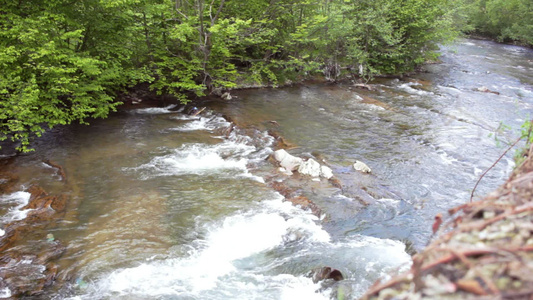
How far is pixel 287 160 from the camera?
1040cm

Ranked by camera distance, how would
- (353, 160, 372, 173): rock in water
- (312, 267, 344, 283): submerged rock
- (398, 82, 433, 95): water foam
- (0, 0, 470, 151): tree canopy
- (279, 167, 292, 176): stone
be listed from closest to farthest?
(312, 267, 344, 283): submerged rock → (0, 0, 470, 151): tree canopy → (279, 167, 292, 176): stone → (353, 160, 372, 173): rock in water → (398, 82, 433, 95): water foam

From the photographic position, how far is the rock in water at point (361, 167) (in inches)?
405

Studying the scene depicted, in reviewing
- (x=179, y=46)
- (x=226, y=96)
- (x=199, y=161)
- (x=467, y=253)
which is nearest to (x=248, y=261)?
(x=199, y=161)

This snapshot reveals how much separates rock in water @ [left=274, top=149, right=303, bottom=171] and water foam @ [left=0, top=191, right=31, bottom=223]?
21.6 feet

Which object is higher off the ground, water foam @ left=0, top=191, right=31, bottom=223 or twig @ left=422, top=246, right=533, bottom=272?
twig @ left=422, top=246, right=533, bottom=272

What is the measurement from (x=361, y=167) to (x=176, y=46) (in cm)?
1140

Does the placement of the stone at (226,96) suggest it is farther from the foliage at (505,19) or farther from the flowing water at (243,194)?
the foliage at (505,19)

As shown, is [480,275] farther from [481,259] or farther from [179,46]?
[179,46]

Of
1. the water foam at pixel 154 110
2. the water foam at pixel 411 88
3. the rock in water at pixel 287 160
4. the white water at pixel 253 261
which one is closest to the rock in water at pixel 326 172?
the rock in water at pixel 287 160

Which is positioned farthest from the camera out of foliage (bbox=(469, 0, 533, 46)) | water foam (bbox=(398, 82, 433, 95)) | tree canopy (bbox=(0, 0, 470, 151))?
foliage (bbox=(469, 0, 533, 46))

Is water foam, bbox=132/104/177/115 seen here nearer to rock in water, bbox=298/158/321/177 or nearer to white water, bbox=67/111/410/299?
rock in water, bbox=298/158/321/177

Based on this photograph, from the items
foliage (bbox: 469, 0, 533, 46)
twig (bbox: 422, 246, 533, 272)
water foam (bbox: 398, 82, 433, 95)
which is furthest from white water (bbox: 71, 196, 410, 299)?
foliage (bbox: 469, 0, 533, 46)

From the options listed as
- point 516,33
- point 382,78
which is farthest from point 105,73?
point 516,33

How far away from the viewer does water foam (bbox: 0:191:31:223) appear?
24.2 ft
